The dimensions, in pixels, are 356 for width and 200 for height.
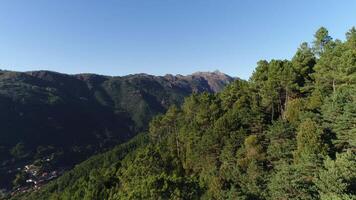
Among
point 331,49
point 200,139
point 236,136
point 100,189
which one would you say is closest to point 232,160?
point 236,136

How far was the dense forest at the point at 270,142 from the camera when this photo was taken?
3412cm

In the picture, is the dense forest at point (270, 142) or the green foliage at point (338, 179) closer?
the green foliage at point (338, 179)

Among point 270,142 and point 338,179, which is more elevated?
point 270,142

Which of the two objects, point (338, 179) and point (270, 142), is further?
point (270, 142)

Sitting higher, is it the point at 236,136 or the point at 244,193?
the point at 236,136

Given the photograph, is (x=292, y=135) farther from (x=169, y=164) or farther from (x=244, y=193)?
(x=169, y=164)

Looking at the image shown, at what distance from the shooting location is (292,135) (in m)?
48.0

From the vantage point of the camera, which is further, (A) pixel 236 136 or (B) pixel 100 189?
(B) pixel 100 189

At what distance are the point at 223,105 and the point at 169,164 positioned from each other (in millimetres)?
17718

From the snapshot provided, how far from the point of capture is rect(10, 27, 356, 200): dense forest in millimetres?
34125

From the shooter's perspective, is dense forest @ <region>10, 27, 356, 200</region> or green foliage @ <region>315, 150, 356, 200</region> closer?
green foliage @ <region>315, 150, 356, 200</region>

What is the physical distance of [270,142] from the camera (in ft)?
167

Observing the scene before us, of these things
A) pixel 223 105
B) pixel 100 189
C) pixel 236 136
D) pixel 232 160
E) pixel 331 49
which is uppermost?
pixel 331 49

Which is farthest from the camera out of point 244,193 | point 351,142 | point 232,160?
point 232,160
